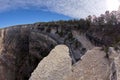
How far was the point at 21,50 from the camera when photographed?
13969 millimetres

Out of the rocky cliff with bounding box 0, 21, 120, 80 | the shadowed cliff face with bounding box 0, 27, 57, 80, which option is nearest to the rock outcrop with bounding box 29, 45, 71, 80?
the rocky cliff with bounding box 0, 21, 120, 80

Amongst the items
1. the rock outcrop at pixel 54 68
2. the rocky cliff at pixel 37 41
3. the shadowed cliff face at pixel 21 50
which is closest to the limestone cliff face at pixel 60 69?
the rock outcrop at pixel 54 68

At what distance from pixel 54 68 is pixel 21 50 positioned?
1013 centimetres

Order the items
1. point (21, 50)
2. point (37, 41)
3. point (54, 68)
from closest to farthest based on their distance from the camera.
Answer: point (54, 68) → point (37, 41) → point (21, 50)

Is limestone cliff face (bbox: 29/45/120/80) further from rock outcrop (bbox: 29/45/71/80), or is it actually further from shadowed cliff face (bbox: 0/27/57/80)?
shadowed cliff face (bbox: 0/27/57/80)

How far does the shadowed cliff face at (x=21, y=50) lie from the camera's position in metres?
12.7

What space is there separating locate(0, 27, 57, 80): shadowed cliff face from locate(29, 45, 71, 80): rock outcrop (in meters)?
8.03

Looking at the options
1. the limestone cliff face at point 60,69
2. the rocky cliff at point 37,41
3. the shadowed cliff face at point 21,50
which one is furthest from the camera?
the shadowed cliff face at point 21,50

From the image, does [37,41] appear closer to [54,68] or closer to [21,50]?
[21,50]

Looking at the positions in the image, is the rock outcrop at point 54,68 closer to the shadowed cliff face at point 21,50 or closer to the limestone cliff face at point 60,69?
the limestone cliff face at point 60,69

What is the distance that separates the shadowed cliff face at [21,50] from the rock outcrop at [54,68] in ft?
26.4

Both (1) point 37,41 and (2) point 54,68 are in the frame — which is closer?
(2) point 54,68

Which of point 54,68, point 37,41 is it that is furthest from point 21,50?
point 54,68

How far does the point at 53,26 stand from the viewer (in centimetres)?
1311
